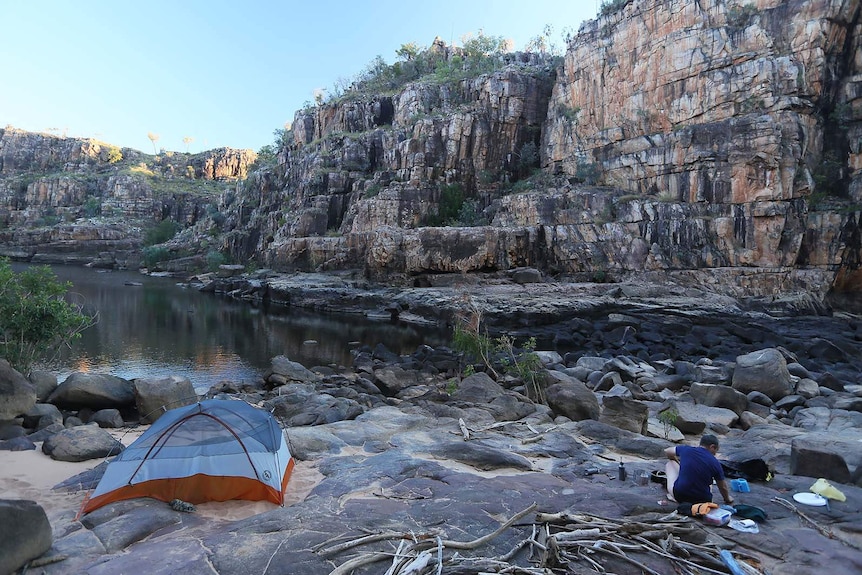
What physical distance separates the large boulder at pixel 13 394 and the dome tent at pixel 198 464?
5.72 metres

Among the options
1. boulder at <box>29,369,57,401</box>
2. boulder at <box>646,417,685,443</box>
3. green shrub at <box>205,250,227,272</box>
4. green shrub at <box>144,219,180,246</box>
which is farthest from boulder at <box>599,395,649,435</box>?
green shrub at <box>144,219,180,246</box>

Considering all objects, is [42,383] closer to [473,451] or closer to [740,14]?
[473,451]

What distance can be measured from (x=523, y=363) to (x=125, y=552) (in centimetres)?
1323

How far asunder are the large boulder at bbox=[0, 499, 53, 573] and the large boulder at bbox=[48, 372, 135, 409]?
31.2ft

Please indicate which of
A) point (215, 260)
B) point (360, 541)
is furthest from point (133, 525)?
point (215, 260)

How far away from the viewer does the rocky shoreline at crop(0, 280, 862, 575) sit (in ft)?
17.7

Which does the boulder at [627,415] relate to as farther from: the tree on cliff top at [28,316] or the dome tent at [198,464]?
the tree on cliff top at [28,316]

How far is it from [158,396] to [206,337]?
53.6ft

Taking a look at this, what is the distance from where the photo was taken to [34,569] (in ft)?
17.1

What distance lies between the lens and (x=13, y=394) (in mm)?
11297

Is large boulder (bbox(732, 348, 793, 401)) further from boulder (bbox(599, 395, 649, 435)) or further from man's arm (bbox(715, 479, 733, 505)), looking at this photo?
man's arm (bbox(715, 479, 733, 505))

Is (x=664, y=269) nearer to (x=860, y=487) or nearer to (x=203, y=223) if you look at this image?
(x=860, y=487)

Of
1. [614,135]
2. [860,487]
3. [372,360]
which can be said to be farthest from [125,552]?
[614,135]

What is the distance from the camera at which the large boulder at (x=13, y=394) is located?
11.1 m
